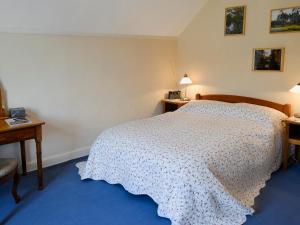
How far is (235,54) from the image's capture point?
4188 millimetres

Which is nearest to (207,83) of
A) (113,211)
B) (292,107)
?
(292,107)

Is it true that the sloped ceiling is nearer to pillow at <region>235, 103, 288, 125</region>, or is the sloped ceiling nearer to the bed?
the bed

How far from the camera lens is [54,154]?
3.67m

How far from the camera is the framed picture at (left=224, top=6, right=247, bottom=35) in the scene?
4.03 meters

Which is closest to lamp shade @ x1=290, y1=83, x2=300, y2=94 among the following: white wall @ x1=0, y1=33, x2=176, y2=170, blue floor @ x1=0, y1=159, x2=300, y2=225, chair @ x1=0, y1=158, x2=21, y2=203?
blue floor @ x1=0, y1=159, x2=300, y2=225

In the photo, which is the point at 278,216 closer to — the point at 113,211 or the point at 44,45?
the point at 113,211

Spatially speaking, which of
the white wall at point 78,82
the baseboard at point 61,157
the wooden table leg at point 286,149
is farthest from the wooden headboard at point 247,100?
the baseboard at point 61,157

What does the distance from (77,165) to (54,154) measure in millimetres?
344

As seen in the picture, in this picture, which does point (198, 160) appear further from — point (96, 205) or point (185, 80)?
point (185, 80)

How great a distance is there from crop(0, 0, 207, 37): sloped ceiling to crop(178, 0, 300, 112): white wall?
31 cm

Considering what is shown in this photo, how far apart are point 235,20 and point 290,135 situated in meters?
1.81

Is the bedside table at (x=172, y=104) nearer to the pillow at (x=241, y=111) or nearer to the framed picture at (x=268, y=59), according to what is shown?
the pillow at (x=241, y=111)

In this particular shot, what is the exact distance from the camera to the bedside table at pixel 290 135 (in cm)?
337

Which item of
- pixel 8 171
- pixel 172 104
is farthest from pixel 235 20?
pixel 8 171
